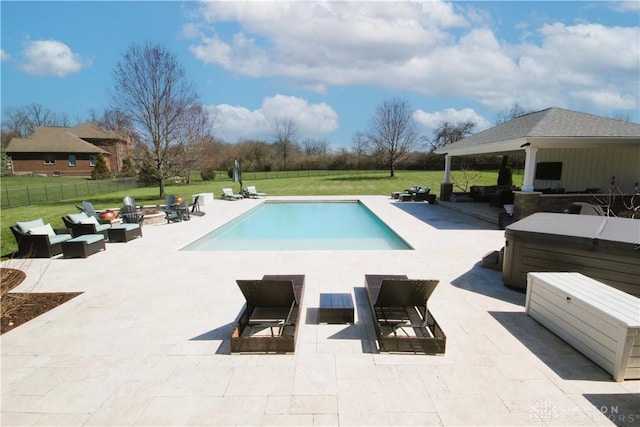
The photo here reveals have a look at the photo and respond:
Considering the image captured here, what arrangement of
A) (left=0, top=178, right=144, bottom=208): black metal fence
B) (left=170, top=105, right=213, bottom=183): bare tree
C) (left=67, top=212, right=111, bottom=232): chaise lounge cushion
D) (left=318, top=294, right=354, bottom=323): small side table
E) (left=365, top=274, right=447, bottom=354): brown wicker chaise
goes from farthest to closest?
1. (left=170, top=105, right=213, bottom=183): bare tree
2. (left=0, top=178, right=144, bottom=208): black metal fence
3. (left=67, top=212, right=111, bottom=232): chaise lounge cushion
4. (left=318, top=294, right=354, bottom=323): small side table
5. (left=365, top=274, right=447, bottom=354): brown wicker chaise

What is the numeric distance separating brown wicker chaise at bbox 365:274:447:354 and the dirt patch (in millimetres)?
5016

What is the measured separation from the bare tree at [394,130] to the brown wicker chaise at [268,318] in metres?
31.6

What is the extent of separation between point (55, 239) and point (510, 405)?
9.64 meters

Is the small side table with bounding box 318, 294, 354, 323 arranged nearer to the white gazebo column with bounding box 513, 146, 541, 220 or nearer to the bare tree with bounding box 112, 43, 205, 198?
the white gazebo column with bounding box 513, 146, 541, 220

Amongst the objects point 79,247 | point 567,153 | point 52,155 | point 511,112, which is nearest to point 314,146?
point 511,112

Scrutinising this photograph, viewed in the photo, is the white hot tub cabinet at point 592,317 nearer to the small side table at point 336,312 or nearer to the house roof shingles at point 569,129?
the small side table at point 336,312

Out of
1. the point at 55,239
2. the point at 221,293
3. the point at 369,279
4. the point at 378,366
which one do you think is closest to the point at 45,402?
the point at 221,293

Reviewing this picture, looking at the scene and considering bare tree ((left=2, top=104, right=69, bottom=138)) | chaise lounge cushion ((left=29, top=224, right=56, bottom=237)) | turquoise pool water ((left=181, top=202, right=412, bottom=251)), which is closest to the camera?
chaise lounge cushion ((left=29, top=224, right=56, bottom=237))

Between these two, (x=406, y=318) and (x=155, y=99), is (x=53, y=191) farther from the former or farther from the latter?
(x=406, y=318)

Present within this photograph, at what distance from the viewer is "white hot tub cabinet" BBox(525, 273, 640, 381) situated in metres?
3.05

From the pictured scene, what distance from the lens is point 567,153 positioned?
43.0ft

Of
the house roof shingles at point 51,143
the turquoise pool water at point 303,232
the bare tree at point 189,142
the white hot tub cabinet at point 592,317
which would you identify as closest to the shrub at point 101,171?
the house roof shingles at point 51,143

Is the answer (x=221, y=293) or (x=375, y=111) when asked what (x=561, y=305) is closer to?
(x=221, y=293)

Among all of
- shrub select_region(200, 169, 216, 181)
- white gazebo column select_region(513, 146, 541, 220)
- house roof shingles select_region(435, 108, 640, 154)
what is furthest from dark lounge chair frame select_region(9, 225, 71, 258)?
shrub select_region(200, 169, 216, 181)
